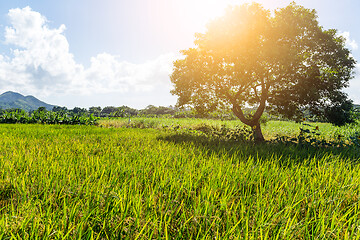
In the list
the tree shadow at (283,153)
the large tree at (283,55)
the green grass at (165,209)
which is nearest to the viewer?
the green grass at (165,209)

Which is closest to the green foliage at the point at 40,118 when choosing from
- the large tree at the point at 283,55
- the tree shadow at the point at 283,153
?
the large tree at the point at 283,55

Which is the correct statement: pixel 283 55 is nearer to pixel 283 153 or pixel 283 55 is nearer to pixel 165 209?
pixel 283 153

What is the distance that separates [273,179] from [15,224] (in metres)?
3.09

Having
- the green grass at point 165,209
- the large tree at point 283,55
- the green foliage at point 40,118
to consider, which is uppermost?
the large tree at point 283,55

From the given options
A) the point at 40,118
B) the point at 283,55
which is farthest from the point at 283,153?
the point at 40,118

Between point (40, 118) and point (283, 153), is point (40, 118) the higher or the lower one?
the higher one

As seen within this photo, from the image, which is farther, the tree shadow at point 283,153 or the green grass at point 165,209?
the tree shadow at point 283,153

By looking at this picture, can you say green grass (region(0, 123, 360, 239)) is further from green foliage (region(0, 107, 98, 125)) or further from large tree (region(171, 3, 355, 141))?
green foliage (region(0, 107, 98, 125))

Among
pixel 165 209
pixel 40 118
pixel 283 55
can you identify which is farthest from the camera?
pixel 40 118

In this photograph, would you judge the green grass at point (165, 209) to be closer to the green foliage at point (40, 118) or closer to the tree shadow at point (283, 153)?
Answer: the tree shadow at point (283, 153)

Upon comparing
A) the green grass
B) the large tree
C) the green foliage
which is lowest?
the green grass

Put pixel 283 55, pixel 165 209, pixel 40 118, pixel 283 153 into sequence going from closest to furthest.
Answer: pixel 165 209
pixel 283 153
pixel 283 55
pixel 40 118

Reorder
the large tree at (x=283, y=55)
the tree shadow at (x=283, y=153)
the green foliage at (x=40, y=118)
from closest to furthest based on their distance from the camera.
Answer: the tree shadow at (x=283, y=153), the large tree at (x=283, y=55), the green foliage at (x=40, y=118)

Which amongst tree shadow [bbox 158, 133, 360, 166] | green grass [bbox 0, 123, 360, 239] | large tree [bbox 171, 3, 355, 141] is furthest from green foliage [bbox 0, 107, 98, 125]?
green grass [bbox 0, 123, 360, 239]
